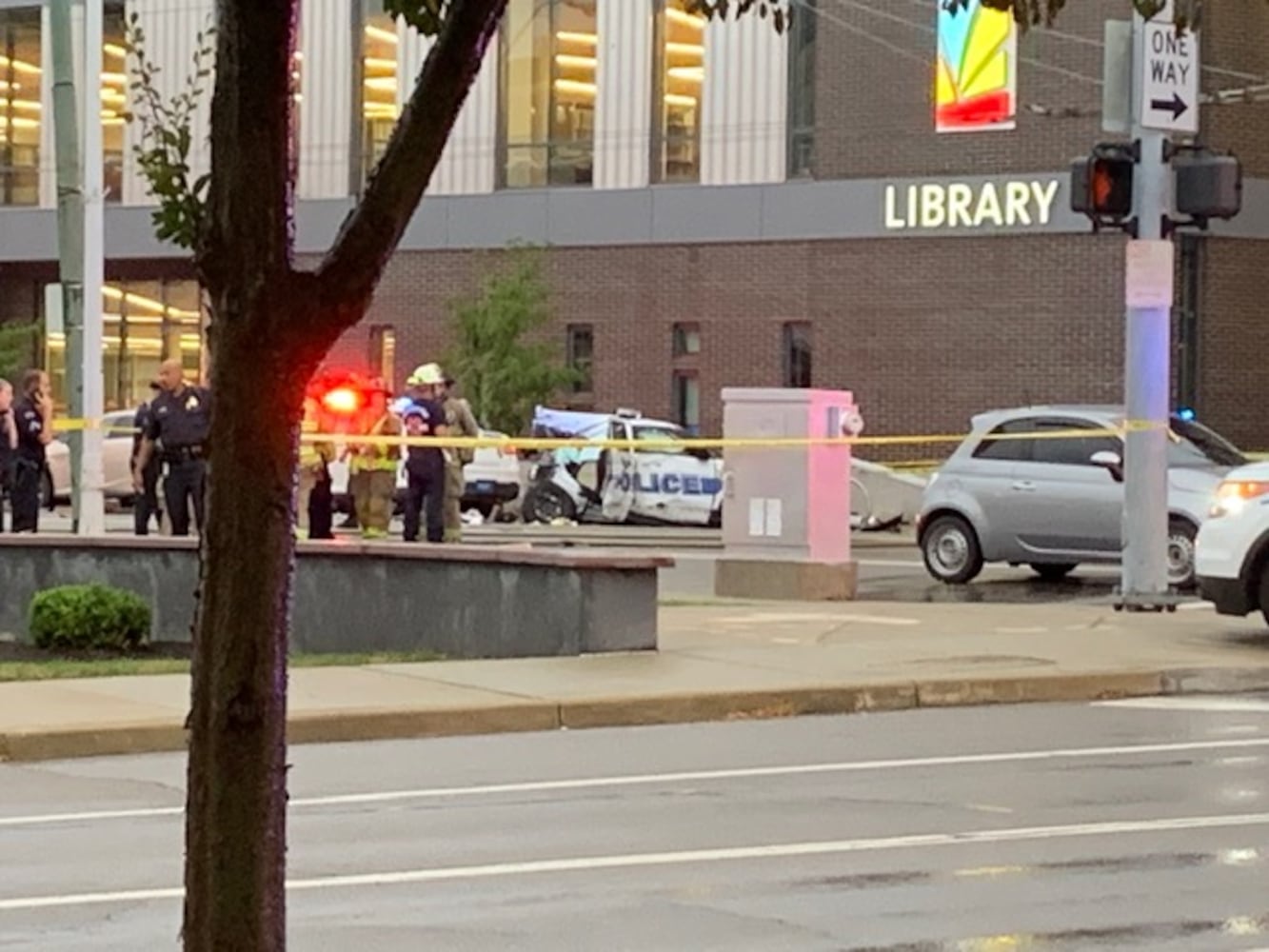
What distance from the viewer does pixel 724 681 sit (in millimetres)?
14203

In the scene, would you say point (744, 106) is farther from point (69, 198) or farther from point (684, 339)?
point (69, 198)

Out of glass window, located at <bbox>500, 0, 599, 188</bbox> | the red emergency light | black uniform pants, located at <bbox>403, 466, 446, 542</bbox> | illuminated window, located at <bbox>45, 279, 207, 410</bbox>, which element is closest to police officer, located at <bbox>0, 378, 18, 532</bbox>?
the red emergency light

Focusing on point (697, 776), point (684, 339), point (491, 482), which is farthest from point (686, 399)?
point (697, 776)

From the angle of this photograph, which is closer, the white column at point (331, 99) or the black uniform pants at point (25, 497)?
the black uniform pants at point (25, 497)

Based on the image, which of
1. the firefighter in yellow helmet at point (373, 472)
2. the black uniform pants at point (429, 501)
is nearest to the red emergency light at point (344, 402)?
the firefighter in yellow helmet at point (373, 472)

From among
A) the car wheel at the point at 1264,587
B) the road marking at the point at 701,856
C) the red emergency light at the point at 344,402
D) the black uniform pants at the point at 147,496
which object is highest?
the red emergency light at the point at 344,402

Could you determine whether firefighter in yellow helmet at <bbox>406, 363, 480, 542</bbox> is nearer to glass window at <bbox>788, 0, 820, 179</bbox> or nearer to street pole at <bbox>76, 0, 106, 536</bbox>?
street pole at <bbox>76, 0, 106, 536</bbox>

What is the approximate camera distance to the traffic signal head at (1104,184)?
18.0m

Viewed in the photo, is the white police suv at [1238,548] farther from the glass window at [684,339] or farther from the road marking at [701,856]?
the glass window at [684,339]

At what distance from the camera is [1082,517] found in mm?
21594

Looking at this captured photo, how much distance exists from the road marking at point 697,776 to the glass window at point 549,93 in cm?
2764

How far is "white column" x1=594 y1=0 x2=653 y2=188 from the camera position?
127 feet

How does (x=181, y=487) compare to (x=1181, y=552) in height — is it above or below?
above

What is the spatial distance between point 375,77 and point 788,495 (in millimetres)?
22398
